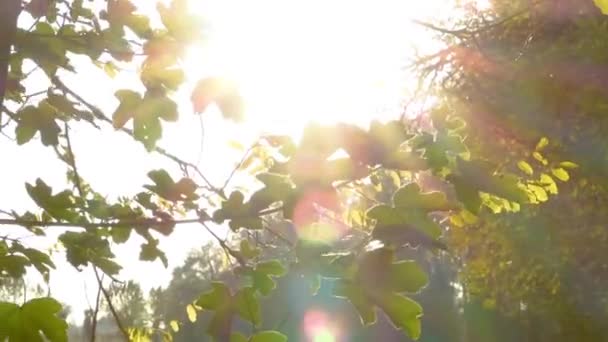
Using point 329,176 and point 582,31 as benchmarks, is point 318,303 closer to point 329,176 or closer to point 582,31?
point 582,31

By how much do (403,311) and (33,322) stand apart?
64 centimetres

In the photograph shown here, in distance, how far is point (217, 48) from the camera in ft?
4.98

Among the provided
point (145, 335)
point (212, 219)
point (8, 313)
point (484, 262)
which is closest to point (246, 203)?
point (212, 219)

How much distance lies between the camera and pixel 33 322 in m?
1.28

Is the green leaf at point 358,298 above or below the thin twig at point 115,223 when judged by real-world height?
below

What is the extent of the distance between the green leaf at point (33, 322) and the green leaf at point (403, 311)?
21.9 inches

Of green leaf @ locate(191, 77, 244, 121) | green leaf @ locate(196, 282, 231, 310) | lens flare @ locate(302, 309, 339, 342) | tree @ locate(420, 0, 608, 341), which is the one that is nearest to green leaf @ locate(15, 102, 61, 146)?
green leaf @ locate(191, 77, 244, 121)

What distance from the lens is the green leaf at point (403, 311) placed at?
3.89 feet

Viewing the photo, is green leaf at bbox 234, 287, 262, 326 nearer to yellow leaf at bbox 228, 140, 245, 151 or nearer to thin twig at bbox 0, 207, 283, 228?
thin twig at bbox 0, 207, 283, 228

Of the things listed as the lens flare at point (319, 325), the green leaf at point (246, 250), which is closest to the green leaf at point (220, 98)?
the green leaf at point (246, 250)

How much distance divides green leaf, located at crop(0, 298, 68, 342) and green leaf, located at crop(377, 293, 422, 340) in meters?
0.56

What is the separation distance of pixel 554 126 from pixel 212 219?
30.8 feet

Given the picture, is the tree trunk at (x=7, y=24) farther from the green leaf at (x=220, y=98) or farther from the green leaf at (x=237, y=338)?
the green leaf at (x=237, y=338)

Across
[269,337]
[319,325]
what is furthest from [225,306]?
[319,325]
